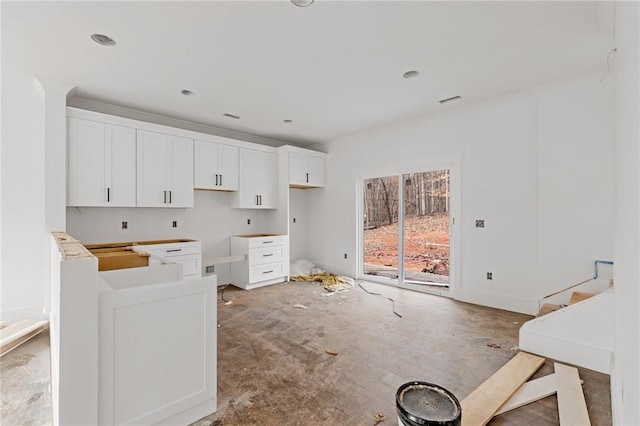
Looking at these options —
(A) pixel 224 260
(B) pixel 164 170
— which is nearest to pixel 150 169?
(B) pixel 164 170

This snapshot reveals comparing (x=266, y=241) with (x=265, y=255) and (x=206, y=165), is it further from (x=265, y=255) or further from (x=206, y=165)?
(x=206, y=165)

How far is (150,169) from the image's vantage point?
405 centimetres

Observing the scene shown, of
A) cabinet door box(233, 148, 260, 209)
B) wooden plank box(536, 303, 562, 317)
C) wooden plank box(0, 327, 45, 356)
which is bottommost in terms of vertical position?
wooden plank box(0, 327, 45, 356)

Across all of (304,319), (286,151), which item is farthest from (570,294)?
(286,151)

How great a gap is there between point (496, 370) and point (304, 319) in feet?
6.36

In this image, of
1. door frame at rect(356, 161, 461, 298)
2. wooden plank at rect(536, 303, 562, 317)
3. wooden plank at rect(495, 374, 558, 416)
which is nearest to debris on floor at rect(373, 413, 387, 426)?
wooden plank at rect(495, 374, 558, 416)

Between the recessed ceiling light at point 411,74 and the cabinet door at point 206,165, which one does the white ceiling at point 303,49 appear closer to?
the recessed ceiling light at point 411,74

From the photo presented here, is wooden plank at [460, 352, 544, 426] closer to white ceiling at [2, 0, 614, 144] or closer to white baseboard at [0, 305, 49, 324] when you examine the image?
white ceiling at [2, 0, 614, 144]

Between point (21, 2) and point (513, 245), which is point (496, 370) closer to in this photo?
point (513, 245)

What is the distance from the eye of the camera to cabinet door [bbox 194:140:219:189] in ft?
14.8

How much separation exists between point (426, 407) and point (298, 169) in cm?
457

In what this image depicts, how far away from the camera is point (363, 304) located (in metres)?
3.99

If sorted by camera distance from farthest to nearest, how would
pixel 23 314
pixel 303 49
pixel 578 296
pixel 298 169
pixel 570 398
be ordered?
pixel 298 169 → pixel 23 314 → pixel 578 296 → pixel 303 49 → pixel 570 398

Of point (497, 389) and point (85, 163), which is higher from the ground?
point (85, 163)
